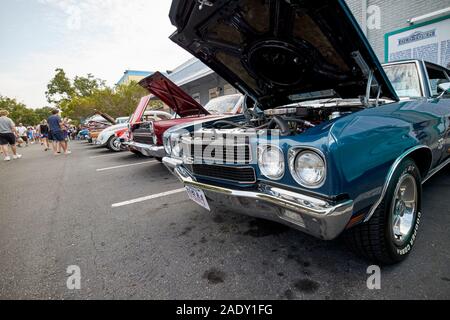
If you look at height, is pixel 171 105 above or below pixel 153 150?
above

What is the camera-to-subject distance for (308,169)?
4.37 feet

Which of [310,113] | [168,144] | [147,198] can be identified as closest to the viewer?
[310,113]

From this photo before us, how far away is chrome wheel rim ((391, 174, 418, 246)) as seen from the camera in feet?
5.61

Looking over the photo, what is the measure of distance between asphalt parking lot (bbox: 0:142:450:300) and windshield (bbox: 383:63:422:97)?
118 cm

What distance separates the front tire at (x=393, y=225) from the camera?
1481mm

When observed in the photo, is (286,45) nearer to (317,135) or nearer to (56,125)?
(317,135)

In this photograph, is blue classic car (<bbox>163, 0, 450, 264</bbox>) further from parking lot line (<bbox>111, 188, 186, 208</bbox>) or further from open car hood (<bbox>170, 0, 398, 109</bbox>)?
parking lot line (<bbox>111, 188, 186, 208</bbox>)

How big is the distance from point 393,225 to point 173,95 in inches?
162

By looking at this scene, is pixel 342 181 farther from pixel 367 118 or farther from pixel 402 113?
pixel 402 113

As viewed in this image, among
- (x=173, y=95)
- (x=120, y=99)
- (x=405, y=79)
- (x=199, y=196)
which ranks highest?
(x=120, y=99)

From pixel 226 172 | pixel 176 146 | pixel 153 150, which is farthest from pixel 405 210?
pixel 153 150

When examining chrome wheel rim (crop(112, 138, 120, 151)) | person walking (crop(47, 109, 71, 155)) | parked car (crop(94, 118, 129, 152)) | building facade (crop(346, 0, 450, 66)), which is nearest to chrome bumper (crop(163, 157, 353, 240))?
building facade (crop(346, 0, 450, 66))

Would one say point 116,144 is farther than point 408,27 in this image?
Yes

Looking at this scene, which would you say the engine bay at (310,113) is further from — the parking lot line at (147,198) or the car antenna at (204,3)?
the parking lot line at (147,198)
